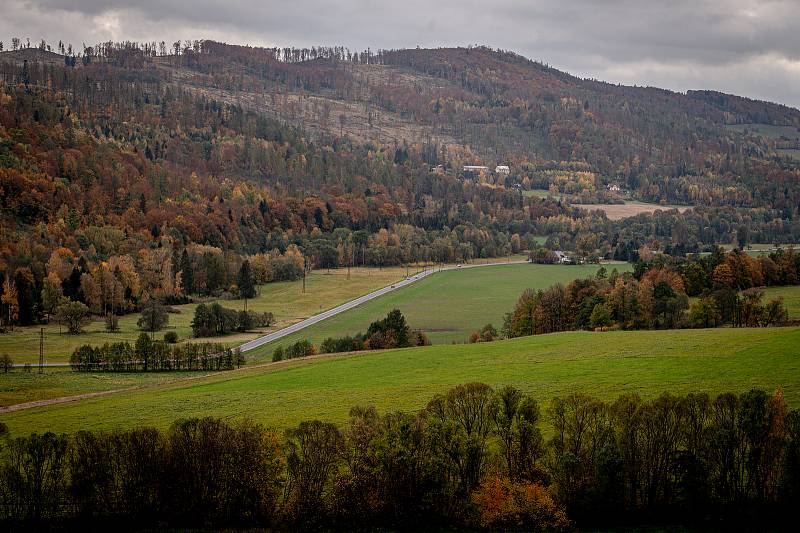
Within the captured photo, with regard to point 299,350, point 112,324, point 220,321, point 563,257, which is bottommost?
point 299,350

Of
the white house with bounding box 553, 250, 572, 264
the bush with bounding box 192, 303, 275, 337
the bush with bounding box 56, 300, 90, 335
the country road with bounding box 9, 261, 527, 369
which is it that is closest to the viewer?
the country road with bounding box 9, 261, 527, 369

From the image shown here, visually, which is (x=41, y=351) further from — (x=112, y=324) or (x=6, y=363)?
(x=112, y=324)

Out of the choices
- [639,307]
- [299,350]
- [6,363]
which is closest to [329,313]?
[299,350]

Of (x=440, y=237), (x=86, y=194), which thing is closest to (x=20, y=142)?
(x=86, y=194)

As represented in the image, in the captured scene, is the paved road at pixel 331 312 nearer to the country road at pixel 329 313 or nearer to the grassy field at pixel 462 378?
the country road at pixel 329 313

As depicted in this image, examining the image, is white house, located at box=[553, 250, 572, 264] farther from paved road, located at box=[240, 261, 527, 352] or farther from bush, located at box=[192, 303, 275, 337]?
bush, located at box=[192, 303, 275, 337]

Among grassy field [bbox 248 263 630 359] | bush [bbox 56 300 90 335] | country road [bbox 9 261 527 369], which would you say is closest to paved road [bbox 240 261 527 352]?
country road [bbox 9 261 527 369]

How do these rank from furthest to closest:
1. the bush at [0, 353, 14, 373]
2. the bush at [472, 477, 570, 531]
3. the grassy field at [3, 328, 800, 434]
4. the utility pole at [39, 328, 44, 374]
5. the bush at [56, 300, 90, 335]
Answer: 1. the bush at [56, 300, 90, 335]
2. the utility pole at [39, 328, 44, 374]
3. the bush at [0, 353, 14, 373]
4. the grassy field at [3, 328, 800, 434]
5. the bush at [472, 477, 570, 531]
